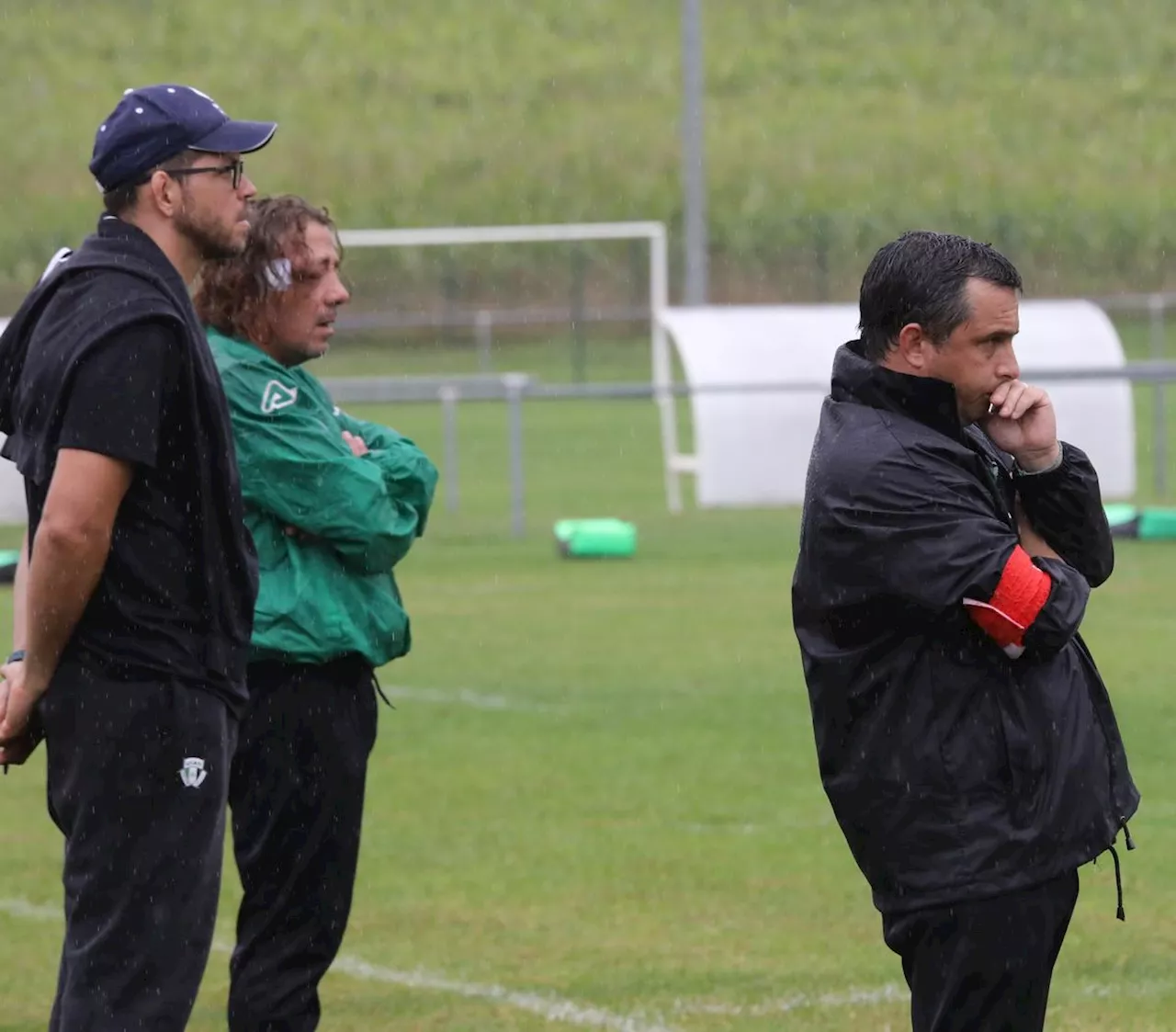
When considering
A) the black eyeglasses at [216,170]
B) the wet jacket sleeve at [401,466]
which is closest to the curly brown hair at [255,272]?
the wet jacket sleeve at [401,466]

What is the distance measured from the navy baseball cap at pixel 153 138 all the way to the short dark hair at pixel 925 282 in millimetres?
1211

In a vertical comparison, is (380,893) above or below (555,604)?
above

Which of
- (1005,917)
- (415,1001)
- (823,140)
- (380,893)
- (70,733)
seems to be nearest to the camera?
(1005,917)

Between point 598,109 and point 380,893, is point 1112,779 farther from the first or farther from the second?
point 598,109

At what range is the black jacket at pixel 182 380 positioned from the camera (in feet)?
13.7

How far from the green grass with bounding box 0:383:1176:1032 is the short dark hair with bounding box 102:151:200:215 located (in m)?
2.63

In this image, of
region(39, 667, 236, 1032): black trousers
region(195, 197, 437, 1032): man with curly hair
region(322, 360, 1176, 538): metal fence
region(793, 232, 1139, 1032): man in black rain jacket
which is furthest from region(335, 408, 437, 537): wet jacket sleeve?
region(322, 360, 1176, 538): metal fence

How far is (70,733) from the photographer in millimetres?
4273

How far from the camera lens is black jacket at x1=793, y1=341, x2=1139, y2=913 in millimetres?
3904

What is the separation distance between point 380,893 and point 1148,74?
7900cm

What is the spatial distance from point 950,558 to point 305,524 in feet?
6.30

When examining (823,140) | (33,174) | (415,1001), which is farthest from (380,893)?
(823,140)

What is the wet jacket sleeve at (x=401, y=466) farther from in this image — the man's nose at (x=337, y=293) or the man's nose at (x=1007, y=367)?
the man's nose at (x=1007, y=367)

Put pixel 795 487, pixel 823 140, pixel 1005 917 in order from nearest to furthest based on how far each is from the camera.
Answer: pixel 1005 917, pixel 795 487, pixel 823 140
